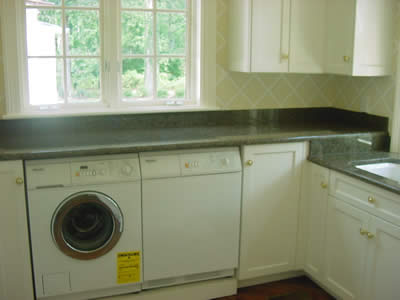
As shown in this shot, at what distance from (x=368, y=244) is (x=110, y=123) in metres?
1.77

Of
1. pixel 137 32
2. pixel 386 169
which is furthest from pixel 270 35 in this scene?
pixel 386 169

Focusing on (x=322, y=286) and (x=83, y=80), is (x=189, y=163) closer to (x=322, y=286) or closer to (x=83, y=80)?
(x=83, y=80)

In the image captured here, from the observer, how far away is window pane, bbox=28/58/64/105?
9.69ft

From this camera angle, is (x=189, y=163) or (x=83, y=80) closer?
(x=189, y=163)

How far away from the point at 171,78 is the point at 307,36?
994 mm

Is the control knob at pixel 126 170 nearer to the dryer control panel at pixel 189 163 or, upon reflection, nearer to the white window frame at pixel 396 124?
the dryer control panel at pixel 189 163

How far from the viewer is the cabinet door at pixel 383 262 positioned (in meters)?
2.27

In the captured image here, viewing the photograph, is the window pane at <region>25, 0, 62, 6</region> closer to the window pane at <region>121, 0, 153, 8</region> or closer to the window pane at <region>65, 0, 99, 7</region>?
the window pane at <region>65, 0, 99, 7</region>

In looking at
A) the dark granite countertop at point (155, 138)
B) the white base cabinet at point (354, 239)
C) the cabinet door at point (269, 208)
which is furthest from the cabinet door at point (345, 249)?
the dark granite countertop at point (155, 138)

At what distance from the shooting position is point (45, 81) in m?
2.98

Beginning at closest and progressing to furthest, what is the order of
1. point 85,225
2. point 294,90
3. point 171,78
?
1. point 85,225
2. point 171,78
3. point 294,90

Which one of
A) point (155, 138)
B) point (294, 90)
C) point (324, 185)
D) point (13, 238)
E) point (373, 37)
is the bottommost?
point (13, 238)

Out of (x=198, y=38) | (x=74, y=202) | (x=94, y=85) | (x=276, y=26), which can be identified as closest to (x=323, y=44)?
(x=276, y=26)

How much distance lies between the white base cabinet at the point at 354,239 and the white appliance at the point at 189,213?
0.51 metres
